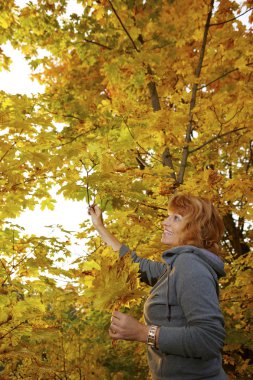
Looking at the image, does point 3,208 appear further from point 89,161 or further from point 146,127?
point 146,127

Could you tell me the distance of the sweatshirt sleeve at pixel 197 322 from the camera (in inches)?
50.9

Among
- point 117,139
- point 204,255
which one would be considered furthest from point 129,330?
point 117,139

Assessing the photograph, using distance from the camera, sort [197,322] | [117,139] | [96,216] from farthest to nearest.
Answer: [117,139], [96,216], [197,322]

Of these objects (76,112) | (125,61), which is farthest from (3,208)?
(125,61)

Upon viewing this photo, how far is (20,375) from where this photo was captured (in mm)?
4957

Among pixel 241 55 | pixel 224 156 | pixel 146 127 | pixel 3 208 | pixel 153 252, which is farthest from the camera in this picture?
pixel 224 156

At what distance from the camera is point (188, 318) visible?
133 cm

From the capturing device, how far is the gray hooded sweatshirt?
1.30m

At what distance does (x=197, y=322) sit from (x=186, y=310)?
6cm

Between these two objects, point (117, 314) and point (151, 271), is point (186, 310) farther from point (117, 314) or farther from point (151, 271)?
point (151, 271)

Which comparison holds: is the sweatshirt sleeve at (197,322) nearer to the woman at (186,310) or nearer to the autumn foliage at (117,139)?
the woman at (186,310)

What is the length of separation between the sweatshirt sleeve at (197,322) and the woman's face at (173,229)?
310 mm

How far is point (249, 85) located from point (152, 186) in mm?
1477

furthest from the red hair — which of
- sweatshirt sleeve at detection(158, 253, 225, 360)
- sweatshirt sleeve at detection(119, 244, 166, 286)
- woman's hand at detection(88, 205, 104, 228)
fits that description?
woman's hand at detection(88, 205, 104, 228)
